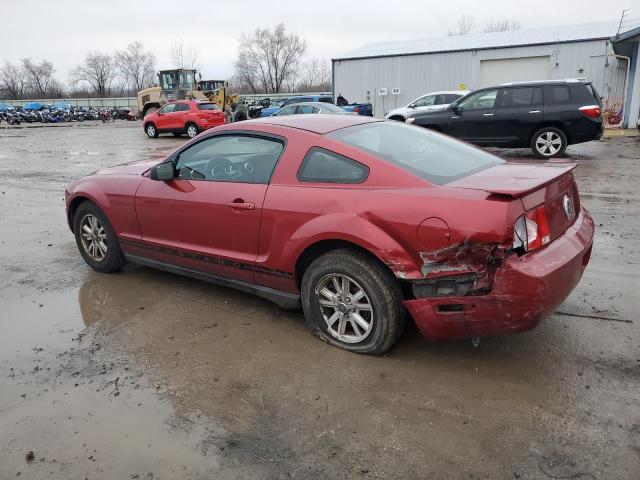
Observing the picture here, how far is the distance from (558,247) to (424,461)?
4.81 ft

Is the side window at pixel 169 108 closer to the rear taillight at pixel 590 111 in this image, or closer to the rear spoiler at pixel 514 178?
the rear taillight at pixel 590 111

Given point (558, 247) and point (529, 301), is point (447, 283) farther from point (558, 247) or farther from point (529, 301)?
point (558, 247)

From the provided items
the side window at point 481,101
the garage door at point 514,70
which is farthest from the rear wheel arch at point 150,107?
the side window at point 481,101

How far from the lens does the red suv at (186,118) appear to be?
22.1m

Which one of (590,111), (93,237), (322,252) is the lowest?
(93,237)

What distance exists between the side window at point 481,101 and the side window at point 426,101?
7177 mm

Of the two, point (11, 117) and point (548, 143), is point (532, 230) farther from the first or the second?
point (11, 117)

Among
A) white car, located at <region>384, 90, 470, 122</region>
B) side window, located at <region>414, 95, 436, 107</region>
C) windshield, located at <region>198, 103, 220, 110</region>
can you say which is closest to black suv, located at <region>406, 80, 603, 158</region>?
white car, located at <region>384, 90, 470, 122</region>

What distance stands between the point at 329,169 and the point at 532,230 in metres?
1.32

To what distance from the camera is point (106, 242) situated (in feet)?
16.4

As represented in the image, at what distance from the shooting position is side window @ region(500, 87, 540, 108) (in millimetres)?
11650

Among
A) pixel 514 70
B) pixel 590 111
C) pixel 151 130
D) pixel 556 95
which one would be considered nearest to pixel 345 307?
pixel 590 111

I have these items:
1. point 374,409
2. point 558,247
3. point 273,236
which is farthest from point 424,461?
point 273,236

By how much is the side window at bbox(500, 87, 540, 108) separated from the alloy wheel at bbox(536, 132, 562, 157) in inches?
30.8
